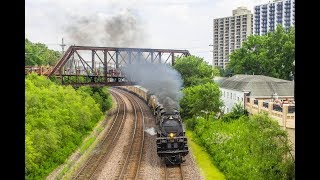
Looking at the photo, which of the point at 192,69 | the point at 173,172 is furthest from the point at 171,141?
the point at 192,69

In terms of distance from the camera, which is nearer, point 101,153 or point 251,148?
point 251,148

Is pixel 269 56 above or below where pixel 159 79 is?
above

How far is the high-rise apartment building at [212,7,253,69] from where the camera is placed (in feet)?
338

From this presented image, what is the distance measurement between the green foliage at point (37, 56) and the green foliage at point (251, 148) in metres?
34.4

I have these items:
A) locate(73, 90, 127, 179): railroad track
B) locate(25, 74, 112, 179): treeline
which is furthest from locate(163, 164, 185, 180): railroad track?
locate(25, 74, 112, 179): treeline

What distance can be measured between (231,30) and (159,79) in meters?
73.7

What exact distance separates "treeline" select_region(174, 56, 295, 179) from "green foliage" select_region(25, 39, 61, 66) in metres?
24.4

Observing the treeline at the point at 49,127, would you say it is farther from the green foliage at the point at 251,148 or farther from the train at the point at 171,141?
the green foliage at the point at 251,148

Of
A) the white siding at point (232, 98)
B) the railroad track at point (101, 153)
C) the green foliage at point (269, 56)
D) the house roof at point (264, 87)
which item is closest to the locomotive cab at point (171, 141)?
the railroad track at point (101, 153)

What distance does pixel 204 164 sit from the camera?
22.1 metres

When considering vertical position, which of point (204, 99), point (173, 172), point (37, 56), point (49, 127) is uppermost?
point (37, 56)

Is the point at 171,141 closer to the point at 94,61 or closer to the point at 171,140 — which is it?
the point at 171,140

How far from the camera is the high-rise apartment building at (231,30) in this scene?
102875mm

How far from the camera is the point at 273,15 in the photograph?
101m
